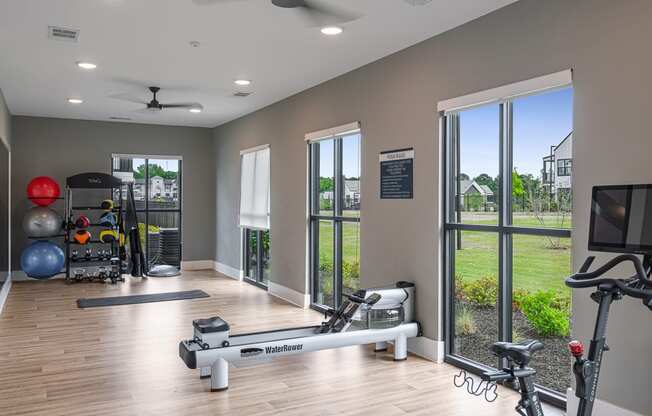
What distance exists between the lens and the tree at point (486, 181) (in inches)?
160

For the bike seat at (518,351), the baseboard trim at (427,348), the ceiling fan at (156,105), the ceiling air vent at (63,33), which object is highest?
the ceiling air vent at (63,33)

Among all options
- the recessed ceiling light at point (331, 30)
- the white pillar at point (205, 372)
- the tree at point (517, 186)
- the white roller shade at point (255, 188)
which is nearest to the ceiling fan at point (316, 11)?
the recessed ceiling light at point (331, 30)

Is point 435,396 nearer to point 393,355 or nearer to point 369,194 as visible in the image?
point 393,355

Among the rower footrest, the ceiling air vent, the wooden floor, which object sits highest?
the ceiling air vent

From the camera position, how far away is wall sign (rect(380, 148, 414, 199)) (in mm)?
4773

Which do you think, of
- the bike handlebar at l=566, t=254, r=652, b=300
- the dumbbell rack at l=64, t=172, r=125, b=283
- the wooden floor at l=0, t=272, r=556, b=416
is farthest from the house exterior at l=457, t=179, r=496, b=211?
the dumbbell rack at l=64, t=172, r=125, b=283

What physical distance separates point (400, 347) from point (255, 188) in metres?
4.29

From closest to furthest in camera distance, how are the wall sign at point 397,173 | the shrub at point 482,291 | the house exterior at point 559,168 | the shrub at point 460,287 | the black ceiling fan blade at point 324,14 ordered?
the house exterior at point 559,168 → the black ceiling fan blade at point 324,14 → the shrub at point 482,291 → the shrub at point 460,287 → the wall sign at point 397,173

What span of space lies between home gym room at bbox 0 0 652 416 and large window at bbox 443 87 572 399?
2 centimetres

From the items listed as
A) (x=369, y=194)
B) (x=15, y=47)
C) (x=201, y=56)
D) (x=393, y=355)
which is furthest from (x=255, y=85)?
(x=393, y=355)

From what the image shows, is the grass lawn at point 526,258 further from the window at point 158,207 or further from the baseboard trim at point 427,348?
the window at point 158,207

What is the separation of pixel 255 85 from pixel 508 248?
3714mm

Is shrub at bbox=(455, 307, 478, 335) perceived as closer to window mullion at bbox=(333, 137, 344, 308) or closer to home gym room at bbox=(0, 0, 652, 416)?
home gym room at bbox=(0, 0, 652, 416)

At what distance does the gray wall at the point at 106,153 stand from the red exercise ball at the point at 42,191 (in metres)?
0.65
